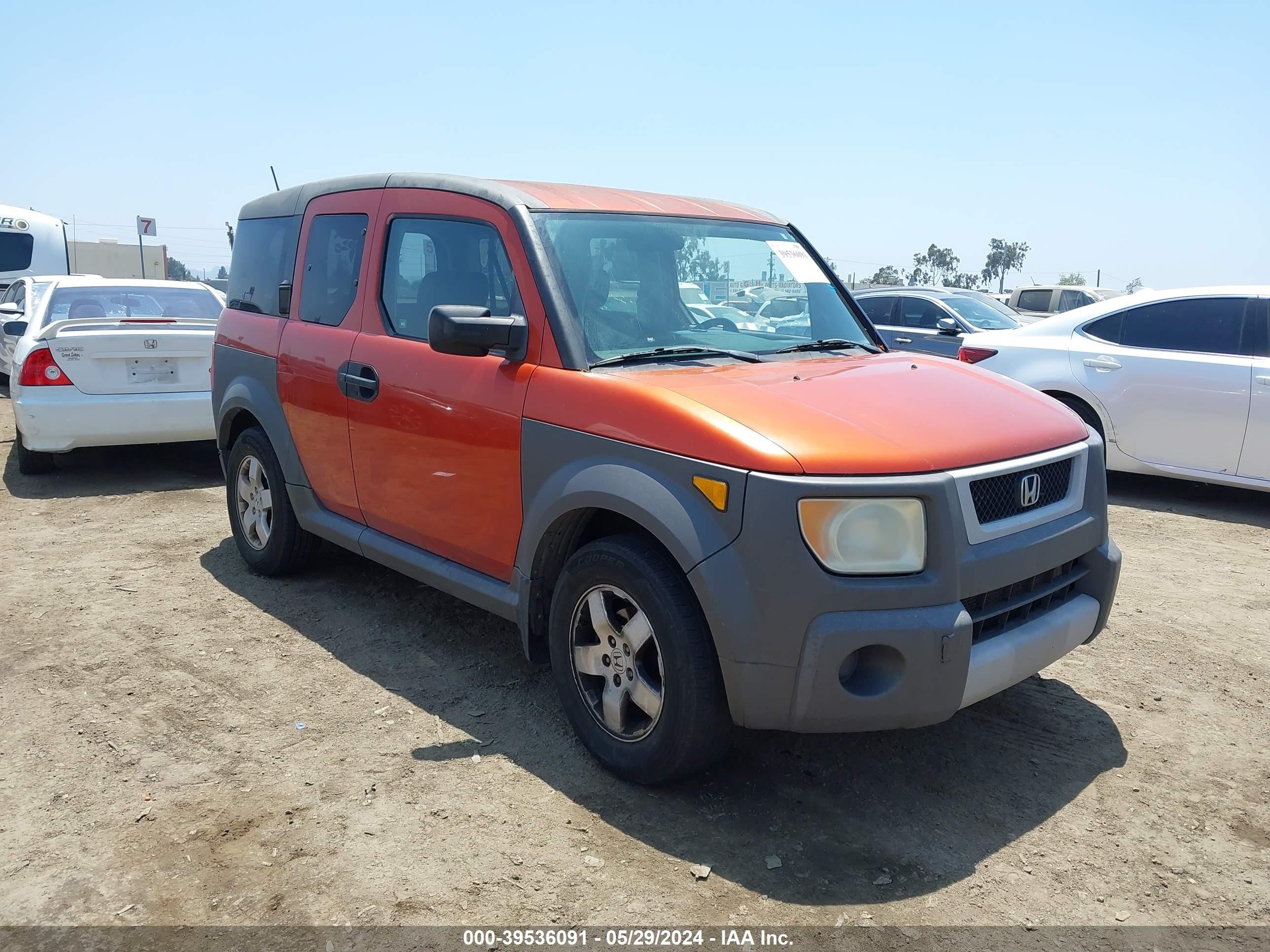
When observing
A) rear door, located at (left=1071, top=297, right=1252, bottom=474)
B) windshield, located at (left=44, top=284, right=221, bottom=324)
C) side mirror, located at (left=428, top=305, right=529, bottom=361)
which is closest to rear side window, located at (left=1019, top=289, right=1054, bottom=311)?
rear door, located at (left=1071, top=297, right=1252, bottom=474)

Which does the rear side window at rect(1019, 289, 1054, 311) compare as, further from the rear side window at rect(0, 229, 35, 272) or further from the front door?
the front door

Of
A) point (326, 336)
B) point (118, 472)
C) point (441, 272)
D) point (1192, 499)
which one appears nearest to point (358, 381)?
point (326, 336)

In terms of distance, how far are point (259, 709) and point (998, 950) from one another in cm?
278

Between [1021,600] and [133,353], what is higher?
[133,353]

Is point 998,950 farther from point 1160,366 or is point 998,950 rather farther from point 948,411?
point 1160,366

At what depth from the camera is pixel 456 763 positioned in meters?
3.54

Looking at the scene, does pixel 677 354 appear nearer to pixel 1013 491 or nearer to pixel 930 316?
pixel 1013 491

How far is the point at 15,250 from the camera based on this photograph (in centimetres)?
1692

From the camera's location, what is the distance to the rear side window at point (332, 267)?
4609mm

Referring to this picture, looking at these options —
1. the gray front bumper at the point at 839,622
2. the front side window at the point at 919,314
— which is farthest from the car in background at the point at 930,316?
the gray front bumper at the point at 839,622

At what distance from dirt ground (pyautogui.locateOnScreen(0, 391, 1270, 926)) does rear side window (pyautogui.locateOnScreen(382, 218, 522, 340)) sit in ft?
4.96

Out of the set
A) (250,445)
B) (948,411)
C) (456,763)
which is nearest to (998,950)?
(948,411)

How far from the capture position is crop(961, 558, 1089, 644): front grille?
3.09 m

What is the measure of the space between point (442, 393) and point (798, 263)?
67.6 inches
